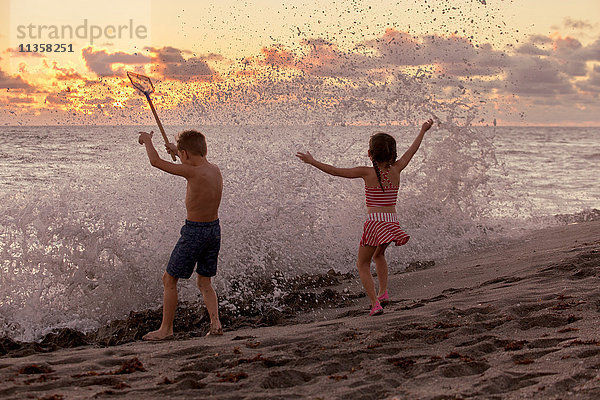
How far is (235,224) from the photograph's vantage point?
707 cm

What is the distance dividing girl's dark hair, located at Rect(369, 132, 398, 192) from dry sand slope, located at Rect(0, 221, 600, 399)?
1241 millimetres

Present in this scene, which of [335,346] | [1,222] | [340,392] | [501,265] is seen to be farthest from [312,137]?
[340,392]

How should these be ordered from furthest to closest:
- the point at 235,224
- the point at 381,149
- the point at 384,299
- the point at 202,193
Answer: the point at 235,224, the point at 384,299, the point at 381,149, the point at 202,193

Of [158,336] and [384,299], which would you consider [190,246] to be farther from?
[384,299]

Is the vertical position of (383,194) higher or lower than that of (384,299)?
higher

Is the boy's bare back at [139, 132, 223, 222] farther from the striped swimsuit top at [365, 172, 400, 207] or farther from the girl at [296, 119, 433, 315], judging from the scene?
the striped swimsuit top at [365, 172, 400, 207]

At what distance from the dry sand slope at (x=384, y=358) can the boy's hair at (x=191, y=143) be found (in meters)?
1.41

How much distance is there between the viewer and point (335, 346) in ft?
12.3

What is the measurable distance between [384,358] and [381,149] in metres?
2.04

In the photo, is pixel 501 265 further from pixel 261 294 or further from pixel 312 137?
pixel 312 137

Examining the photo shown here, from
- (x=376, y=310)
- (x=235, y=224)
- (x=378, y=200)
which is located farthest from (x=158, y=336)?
(x=235, y=224)

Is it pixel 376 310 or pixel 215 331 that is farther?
pixel 376 310

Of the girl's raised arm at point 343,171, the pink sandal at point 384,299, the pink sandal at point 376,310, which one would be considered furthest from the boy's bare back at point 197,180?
the pink sandal at point 384,299

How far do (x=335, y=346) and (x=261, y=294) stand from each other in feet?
7.50
